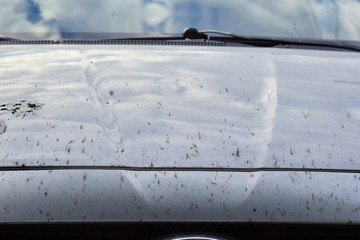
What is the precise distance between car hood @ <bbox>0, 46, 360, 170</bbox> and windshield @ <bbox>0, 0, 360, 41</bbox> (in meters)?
0.34

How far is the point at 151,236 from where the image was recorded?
165 centimetres

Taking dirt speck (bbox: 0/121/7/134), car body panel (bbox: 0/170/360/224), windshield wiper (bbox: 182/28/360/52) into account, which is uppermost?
windshield wiper (bbox: 182/28/360/52)

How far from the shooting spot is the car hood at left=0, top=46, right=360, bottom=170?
5.91 feet

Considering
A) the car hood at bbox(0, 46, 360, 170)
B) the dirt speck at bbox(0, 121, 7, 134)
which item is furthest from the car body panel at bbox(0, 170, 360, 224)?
the dirt speck at bbox(0, 121, 7, 134)

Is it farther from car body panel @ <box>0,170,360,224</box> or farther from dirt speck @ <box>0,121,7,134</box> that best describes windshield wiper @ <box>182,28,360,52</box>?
car body panel @ <box>0,170,360,224</box>

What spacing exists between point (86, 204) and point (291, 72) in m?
1.11

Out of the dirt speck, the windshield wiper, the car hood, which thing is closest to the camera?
the car hood

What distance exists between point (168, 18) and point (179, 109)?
109 centimetres

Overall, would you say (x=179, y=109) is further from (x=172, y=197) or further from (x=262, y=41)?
(x=262, y=41)

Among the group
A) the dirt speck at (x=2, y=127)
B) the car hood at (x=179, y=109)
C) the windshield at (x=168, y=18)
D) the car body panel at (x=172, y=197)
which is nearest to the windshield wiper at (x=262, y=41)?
the windshield at (x=168, y=18)

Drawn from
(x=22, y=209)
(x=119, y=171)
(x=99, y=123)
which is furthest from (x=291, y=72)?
A: (x=22, y=209)

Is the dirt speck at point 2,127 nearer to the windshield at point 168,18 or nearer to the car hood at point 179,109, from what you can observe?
the car hood at point 179,109

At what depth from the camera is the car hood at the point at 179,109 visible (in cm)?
180

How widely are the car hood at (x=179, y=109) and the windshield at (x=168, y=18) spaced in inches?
13.4
